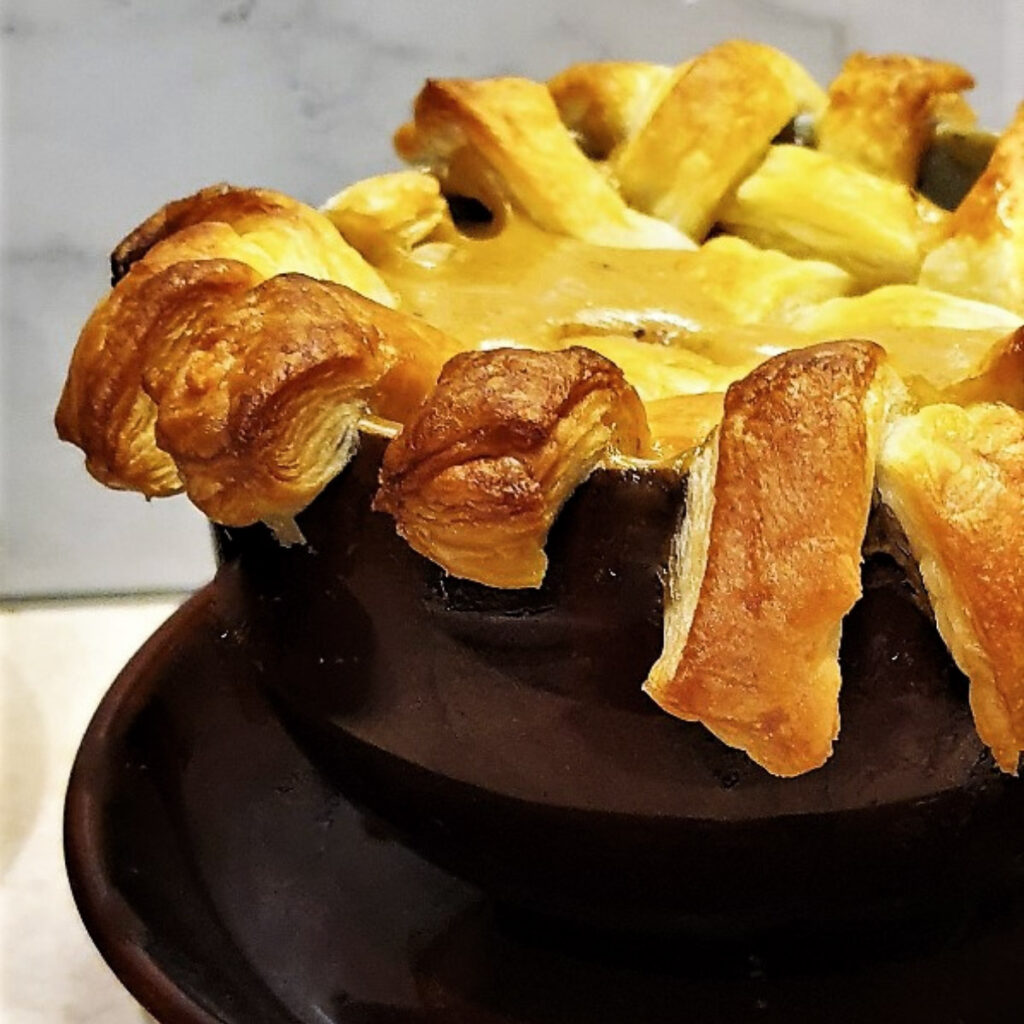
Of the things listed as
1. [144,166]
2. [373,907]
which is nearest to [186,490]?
[373,907]

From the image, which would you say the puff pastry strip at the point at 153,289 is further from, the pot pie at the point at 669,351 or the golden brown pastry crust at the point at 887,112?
the golden brown pastry crust at the point at 887,112

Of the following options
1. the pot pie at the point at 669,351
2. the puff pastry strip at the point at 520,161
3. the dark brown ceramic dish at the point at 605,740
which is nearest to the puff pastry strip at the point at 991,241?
the pot pie at the point at 669,351

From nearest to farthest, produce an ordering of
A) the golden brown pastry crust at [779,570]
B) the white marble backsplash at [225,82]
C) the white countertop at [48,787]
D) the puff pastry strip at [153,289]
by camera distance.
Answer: the golden brown pastry crust at [779,570]
the puff pastry strip at [153,289]
the white countertop at [48,787]
the white marble backsplash at [225,82]

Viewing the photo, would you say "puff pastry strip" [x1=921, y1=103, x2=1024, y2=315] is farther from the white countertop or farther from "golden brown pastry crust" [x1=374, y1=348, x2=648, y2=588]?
the white countertop

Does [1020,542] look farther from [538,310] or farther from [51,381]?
[51,381]

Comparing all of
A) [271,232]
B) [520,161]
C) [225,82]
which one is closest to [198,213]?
[271,232]

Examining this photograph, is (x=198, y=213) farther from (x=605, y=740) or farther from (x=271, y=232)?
(x=605, y=740)
